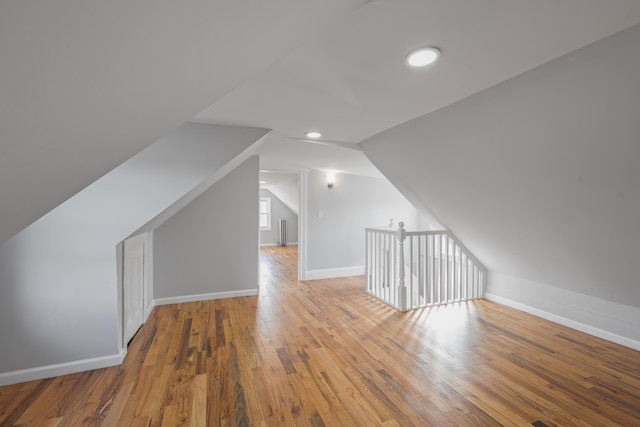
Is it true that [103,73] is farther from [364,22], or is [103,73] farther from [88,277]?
[88,277]

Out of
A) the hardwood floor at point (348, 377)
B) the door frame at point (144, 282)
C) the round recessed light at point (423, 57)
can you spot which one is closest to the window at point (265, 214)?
the door frame at point (144, 282)

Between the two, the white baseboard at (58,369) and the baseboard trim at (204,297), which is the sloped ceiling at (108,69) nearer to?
the white baseboard at (58,369)

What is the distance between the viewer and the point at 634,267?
7.27ft

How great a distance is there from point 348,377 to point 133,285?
208 centimetres

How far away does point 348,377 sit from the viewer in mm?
2070

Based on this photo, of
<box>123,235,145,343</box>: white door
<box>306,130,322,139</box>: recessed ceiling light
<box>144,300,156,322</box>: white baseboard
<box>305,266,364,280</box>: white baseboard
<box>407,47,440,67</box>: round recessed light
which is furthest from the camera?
<box>305,266,364,280</box>: white baseboard

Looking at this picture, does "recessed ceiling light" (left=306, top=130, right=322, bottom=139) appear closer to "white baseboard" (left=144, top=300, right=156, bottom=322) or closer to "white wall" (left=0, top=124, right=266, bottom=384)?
"white wall" (left=0, top=124, right=266, bottom=384)

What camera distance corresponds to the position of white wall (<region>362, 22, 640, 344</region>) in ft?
4.78

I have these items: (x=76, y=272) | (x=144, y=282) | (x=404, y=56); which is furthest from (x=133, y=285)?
(x=404, y=56)

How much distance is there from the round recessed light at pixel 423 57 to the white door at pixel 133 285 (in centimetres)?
251

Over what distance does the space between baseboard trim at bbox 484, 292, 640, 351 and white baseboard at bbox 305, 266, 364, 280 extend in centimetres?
206

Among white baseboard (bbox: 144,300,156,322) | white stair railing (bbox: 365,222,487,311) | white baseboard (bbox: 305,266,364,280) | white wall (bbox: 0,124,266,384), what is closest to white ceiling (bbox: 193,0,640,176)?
white wall (bbox: 0,124,266,384)

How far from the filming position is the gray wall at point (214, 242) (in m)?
3.68

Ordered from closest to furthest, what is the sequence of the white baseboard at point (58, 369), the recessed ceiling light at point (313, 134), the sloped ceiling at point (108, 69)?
1. the sloped ceiling at point (108, 69)
2. the white baseboard at point (58, 369)
3. the recessed ceiling light at point (313, 134)
